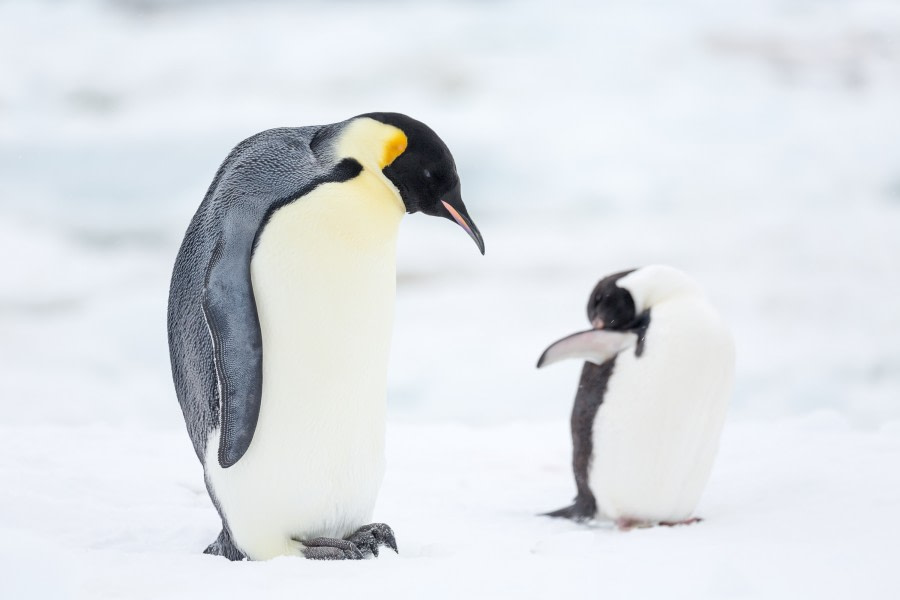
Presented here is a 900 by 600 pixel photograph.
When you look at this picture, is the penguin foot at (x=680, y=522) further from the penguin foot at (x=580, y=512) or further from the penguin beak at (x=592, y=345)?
the penguin beak at (x=592, y=345)

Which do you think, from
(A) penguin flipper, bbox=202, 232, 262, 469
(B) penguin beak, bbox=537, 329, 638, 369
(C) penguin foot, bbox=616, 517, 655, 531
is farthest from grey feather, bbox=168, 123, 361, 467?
(C) penguin foot, bbox=616, 517, 655, 531

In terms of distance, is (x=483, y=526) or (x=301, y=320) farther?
(x=483, y=526)

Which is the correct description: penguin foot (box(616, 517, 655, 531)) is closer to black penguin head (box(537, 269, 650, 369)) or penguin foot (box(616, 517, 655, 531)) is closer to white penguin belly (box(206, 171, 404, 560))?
black penguin head (box(537, 269, 650, 369))

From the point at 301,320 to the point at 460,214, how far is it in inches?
14.9

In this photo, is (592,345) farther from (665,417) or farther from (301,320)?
(301,320)

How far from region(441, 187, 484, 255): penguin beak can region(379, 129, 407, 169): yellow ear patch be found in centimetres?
13

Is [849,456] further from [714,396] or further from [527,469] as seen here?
[527,469]

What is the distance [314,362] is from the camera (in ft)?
5.90

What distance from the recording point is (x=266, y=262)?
178 centimetres

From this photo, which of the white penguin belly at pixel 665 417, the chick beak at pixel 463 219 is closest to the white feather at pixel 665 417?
the white penguin belly at pixel 665 417

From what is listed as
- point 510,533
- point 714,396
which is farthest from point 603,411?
point 510,533

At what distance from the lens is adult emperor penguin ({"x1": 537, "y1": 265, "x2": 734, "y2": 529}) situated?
2646 mm

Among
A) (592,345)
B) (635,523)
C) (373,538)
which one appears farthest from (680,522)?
(373,538)

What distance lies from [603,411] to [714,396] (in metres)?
0.31
